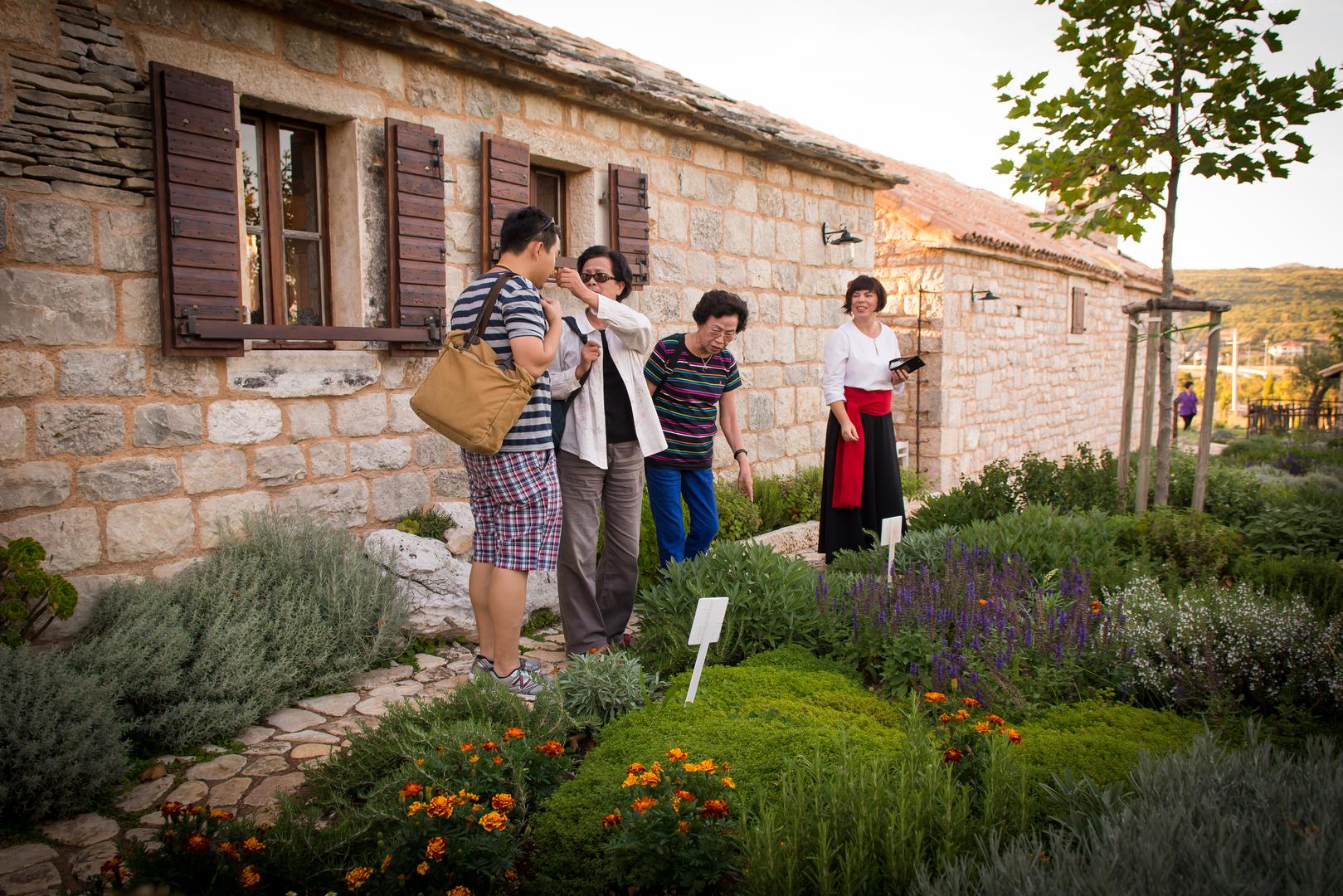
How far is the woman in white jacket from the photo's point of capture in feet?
12.5

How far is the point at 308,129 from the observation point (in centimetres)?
496

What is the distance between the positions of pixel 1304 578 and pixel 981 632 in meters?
1.93

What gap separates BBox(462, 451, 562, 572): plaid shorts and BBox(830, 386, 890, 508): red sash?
230 cm

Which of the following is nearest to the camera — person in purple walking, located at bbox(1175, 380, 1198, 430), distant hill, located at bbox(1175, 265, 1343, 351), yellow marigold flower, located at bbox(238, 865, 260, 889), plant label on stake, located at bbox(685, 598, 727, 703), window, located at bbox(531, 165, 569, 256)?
yellow marigold flower, located at bbox(238, 865, 260, 889)

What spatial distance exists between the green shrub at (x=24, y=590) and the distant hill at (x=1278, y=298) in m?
51.3

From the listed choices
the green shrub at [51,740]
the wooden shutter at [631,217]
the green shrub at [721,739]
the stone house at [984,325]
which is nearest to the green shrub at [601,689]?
the green shrub at [721,739]

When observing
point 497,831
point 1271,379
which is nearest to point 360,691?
point 497,831

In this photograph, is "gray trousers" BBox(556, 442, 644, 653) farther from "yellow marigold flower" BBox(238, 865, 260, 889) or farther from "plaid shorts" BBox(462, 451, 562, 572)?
"yellow marigold flower" BBox(238, 865, 260, 889)

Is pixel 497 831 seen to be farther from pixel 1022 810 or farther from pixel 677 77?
pixel 677 77

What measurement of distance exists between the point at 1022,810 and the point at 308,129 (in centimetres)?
490

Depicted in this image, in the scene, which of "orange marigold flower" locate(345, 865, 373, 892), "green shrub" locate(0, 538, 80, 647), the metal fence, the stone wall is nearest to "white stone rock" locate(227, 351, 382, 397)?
the stone wall

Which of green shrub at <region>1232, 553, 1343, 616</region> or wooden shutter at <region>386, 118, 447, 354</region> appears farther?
wooden shutter at <region>386, 118, 447, 354</region>

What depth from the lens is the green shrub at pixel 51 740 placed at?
2699 millimetres

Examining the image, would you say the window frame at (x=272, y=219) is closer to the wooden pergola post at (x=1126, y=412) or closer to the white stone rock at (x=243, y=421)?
the white stone rock at (x=243, y=421)
